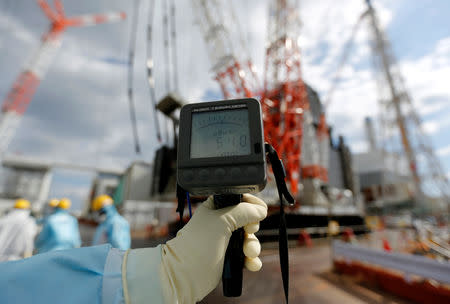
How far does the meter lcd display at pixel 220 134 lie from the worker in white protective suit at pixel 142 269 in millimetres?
209

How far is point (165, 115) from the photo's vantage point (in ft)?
5.08

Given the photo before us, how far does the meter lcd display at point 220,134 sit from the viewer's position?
0.68 meters

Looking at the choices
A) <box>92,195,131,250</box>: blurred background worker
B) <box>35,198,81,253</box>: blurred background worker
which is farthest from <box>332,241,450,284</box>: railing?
<box>35,198,81,253</box>: blurred background worker

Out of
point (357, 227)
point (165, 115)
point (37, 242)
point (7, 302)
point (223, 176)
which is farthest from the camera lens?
point (357, 227)

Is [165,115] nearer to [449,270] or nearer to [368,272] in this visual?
[449,270]

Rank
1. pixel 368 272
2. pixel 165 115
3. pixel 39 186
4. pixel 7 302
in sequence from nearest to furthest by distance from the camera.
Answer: pixel 7 302 < pixel 165 115 < pixel 368 272 < pixel 39 186

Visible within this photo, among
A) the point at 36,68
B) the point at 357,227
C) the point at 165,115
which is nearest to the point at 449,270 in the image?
the point at 165,115

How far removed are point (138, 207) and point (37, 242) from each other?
5.46 meters

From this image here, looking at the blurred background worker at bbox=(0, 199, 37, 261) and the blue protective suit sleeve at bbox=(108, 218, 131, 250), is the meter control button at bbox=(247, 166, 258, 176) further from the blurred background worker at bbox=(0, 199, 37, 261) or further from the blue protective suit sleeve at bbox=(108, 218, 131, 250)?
the blurred background worker at bbox=(0, 199, 37, 261)

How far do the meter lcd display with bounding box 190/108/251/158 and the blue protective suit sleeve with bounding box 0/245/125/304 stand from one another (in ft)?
1.42

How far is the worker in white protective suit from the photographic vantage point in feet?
1.67

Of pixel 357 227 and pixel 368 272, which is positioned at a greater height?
pixel 368 272

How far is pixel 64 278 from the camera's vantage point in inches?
21.1

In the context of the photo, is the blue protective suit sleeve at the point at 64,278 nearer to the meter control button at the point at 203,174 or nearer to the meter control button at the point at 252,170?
the meter control button at the point at 203,174
